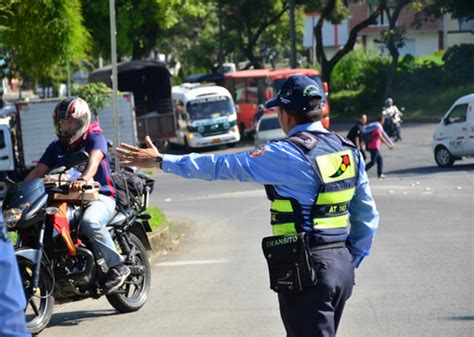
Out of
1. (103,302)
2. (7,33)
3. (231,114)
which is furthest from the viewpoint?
(231,114)

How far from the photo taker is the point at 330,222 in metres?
5.05

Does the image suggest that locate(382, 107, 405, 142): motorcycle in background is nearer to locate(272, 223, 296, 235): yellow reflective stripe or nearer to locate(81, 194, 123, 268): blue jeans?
locate(81, 194, 123, 268): blue jeans

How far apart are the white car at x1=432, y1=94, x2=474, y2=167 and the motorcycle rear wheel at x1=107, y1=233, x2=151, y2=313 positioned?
19.4 metres

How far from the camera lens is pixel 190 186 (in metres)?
27.0

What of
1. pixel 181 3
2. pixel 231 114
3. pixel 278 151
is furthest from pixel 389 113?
pixel 278 151

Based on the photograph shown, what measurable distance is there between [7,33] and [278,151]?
9.67m

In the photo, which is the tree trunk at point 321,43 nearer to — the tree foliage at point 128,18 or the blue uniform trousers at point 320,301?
the tree foliage at point 128,18

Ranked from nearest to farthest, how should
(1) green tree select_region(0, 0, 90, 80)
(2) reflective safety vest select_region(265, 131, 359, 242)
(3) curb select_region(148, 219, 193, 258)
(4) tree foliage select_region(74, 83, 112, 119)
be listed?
(2) reflective safety vest select_region(265, 131, 359, 242)
(3) curb select_region(148, 219, 193, 258)
(1) green tree select_region(0, 0, 90, 80)
(4) tree foliage select_region(74, 83, 112, 119)

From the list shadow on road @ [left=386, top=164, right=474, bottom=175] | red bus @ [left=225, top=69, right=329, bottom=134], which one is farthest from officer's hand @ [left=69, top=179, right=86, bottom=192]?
red bus @ [left=225, top=69, right=329, bottom=134]

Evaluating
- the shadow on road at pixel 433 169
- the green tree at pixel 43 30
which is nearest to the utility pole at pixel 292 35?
the shadow on road at pixel 433 169

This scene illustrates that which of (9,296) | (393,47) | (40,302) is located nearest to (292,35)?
(393,47)

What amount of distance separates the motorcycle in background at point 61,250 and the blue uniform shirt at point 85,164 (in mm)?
296

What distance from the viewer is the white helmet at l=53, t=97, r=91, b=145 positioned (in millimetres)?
8023

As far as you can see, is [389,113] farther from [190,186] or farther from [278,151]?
[278,151]
